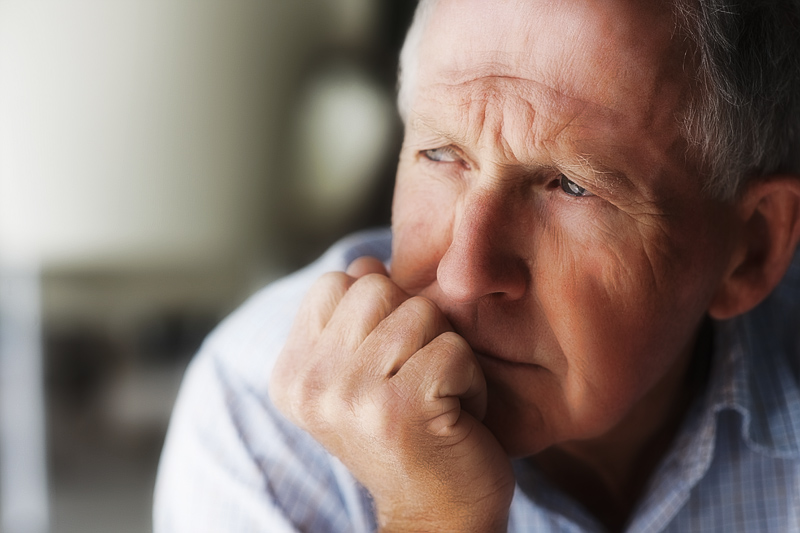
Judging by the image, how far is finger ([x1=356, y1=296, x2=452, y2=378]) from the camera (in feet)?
3.13

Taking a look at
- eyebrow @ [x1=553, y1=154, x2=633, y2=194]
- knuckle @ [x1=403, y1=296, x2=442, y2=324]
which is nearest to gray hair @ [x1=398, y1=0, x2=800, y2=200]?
eyebrow @ [x1=553, y1=154, x2=633, y2=194]

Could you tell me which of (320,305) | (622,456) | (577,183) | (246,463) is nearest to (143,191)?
(246,463)

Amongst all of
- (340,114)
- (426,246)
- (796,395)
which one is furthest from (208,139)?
(796,395)

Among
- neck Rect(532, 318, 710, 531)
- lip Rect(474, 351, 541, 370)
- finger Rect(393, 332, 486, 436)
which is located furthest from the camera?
neck Rect(532, 318, 710, 531)

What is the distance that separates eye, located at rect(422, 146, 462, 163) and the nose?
12 cm

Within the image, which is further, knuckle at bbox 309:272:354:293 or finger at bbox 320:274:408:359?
knuckle at bbox 309:272:354:293

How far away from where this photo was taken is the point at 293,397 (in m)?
1.02

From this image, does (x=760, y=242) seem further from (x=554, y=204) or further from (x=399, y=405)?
(x=399, y=405)

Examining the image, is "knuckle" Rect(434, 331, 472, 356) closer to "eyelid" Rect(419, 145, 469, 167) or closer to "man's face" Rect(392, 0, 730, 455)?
"man's face" Rect(392, 0, 730, 455)

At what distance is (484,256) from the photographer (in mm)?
969

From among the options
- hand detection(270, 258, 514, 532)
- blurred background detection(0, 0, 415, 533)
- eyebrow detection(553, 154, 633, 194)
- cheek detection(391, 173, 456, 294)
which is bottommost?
blurred background detection(0, 0, 415, 533)

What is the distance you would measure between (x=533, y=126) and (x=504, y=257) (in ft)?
0.65

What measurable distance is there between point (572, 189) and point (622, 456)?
71 cm

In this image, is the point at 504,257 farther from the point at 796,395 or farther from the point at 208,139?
the point at 208,139
